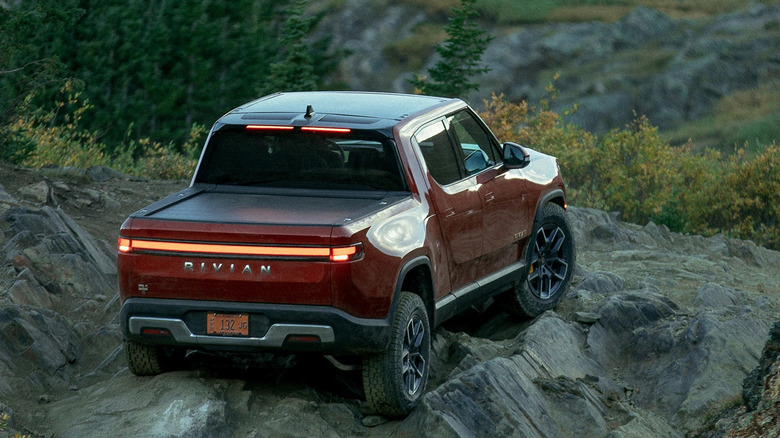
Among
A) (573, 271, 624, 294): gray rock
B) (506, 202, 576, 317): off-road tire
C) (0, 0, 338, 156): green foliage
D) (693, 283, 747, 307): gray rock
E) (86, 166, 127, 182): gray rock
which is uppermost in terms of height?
(506, 202, 576, 317): off-road tire

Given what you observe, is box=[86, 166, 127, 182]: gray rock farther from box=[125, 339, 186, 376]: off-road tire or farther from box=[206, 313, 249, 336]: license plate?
box=[206, 313, 249, 336]: license plate

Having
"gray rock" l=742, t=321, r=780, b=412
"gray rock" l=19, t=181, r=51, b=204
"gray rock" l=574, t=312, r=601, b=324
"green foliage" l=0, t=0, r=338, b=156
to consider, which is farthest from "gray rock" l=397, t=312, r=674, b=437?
"green foliage" l=0, t=0, r=338, b=156

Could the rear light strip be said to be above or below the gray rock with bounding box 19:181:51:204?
above

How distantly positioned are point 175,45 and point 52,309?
146 feet

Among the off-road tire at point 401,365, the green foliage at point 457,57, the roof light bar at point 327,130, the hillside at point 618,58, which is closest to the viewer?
the off-road tire at point 401,365

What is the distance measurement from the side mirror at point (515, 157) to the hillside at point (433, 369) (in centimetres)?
127

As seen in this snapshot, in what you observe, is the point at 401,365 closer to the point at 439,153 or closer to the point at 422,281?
the point at 422,281

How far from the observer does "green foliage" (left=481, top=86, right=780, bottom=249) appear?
20344mm

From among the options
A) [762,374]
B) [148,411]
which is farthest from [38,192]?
[762,374]

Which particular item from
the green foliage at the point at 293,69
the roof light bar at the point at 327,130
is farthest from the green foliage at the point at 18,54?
the green foliage at the point at 293,69

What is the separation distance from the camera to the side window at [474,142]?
826 cm

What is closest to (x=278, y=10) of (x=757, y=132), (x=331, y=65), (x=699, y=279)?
(x=331, y=65)

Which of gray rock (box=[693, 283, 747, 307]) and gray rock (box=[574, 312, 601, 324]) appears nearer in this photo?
gray rock (box=[574, 312, 601, 324])

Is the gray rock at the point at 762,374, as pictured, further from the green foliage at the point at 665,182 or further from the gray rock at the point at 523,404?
the green foliage at the point at 665,182
